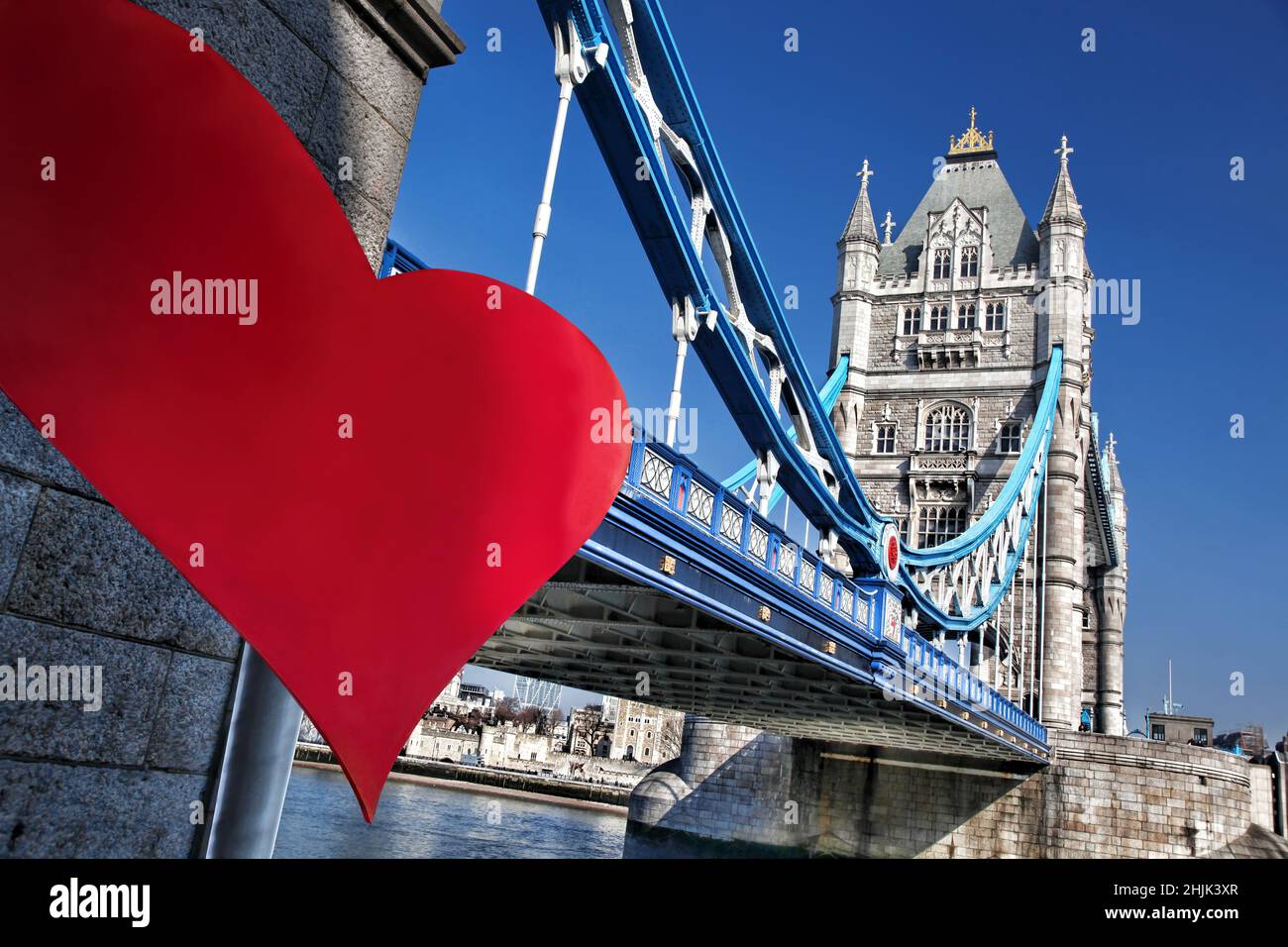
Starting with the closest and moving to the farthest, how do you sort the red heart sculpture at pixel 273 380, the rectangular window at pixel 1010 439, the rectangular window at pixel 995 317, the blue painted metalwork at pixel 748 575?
1. the red heart sculpture at pixel 273 380
2. the blue painted metalwork at pixel 748 575
3. the rectangular window at pixel 1010 439
4. the rectangular window at pixel 995 317

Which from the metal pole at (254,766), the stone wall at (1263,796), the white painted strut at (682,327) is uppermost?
the white painted strut at (682,327)

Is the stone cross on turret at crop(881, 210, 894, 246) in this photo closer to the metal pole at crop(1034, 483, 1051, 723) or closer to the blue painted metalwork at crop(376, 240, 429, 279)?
the metal pole at crop(1034, 483, 1051, 723)

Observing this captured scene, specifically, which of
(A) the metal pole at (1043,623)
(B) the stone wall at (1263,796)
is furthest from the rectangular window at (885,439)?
(B) the stone wall at (1263,796)

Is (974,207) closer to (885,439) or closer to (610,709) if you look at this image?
(885,439)

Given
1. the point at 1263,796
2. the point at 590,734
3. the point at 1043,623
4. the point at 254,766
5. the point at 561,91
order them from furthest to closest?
the point at 590,734
the point at 1043,623
the point at 1263,796
the point at 561,91
the point at 254,766

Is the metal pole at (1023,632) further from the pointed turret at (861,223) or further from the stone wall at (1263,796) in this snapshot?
the pointed turret at (861,223)

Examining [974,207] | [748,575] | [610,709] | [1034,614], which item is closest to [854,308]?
[974,207]
